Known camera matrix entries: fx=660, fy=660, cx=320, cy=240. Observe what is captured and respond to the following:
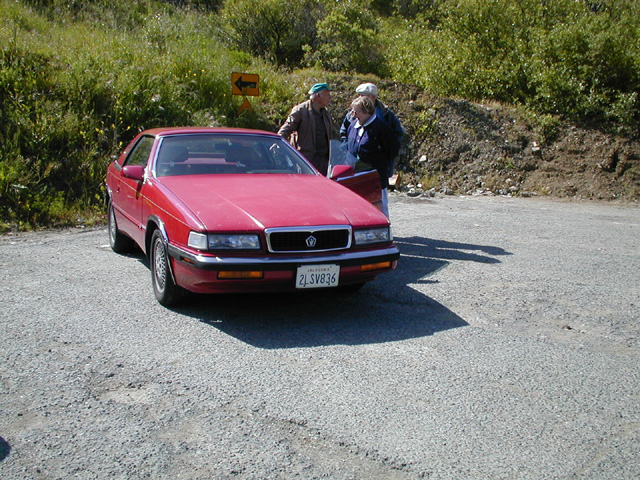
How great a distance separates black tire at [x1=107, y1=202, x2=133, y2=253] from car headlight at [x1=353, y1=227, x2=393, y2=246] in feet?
11.1

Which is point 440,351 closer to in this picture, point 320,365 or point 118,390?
point 320,365

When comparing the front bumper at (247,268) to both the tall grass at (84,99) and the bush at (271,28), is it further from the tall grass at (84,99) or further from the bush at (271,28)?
the bush at (271,28)

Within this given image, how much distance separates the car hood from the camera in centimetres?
499

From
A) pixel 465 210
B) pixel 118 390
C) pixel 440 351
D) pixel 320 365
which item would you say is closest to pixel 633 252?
pixel 465 210

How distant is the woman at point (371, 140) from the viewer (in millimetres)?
7477

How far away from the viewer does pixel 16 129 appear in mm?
11570

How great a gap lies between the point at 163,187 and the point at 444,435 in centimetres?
343

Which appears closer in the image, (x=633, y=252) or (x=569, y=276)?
(x=569, y=276)

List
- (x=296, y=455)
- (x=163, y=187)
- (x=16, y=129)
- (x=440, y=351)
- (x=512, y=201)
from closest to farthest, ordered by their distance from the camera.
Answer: (x=296, y=455), (x=440, y=351), (x=163, y=187), (x=16, y=129), (x=512, y=201)

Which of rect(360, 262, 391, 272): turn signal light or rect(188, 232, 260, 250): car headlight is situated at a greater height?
rect(188, 232, 260, 250): car headlight

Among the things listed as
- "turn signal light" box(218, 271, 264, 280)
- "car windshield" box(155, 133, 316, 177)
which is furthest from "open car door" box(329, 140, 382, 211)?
"turn signal light" box(218, 271, 264, 280)

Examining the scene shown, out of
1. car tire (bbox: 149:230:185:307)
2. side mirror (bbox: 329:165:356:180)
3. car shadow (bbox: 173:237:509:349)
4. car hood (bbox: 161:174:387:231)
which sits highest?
side mirror (bbox: 329:165:356:180)

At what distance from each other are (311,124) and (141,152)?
84.9 inches

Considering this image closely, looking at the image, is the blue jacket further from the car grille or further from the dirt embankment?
the dirt embankment
